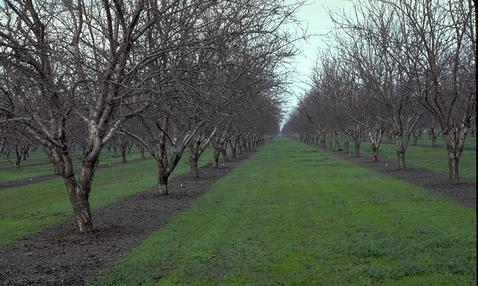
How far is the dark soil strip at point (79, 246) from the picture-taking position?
26.7 ft

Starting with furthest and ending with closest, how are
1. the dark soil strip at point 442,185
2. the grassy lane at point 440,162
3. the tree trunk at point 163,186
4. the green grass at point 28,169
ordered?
the green grass at point 28,169, the grassy lane at point 440,162, the tree trunk at point 163,186, the dark soil strip at point 442,185

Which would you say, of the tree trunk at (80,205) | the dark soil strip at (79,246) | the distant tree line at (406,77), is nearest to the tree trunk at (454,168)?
the distant tree line at (406,77)

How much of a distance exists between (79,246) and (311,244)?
445 cm

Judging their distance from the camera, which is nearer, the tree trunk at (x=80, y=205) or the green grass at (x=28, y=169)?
the tree trunk at (x=80, y=205)

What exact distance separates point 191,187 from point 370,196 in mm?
8279

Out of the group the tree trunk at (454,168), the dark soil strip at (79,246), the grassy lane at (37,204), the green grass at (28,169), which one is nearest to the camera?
the dark soil strip at (79,246)

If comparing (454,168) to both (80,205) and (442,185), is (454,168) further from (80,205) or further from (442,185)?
(80,205)

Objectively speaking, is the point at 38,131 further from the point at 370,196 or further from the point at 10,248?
the point at 370,196

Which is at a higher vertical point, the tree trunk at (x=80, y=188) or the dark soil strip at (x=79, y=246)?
the tree trunk at (x=80, y=188)

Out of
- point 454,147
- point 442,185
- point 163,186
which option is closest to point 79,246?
point 163,186

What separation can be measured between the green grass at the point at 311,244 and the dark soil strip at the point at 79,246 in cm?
42

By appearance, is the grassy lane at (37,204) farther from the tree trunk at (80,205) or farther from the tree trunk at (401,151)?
the tree trunk at (401,151)

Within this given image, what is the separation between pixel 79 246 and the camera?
1033cm

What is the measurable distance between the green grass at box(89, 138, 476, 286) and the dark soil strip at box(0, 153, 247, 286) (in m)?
0.42
